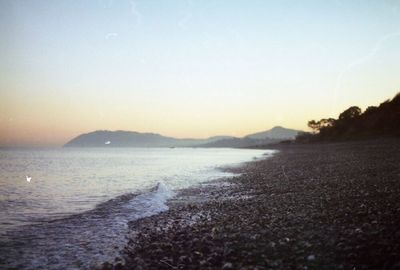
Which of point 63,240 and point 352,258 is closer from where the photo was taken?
point 352,258

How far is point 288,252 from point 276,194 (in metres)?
10.8

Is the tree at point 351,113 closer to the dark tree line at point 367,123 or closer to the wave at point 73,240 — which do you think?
the dark tree line at point 367,123

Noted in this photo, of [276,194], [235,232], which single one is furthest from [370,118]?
[235,232]

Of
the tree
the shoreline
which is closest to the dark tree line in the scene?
the tree

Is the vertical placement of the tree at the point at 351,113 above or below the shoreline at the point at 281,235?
above

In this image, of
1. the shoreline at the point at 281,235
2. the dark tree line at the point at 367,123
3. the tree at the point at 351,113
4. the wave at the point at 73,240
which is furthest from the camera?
the tree at the point at 351,113

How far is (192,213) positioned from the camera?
1628 cm

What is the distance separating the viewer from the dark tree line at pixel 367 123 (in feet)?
275

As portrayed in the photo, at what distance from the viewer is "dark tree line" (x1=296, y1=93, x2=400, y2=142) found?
275 ft

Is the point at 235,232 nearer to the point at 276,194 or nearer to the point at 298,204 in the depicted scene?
the point at 298,204

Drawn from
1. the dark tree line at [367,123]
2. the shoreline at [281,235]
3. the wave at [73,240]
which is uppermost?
the dark tree line at [367,123]

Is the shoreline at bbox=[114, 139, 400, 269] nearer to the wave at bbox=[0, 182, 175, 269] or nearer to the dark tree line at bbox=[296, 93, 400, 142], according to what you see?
the wave at bbox=[0, 182, 175, 269]

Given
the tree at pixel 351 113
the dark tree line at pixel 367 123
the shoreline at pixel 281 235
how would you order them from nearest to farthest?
the shoreline at pixel 281 235 → the dark tree line at pixel 367 123 → the tree at pixel 351 113

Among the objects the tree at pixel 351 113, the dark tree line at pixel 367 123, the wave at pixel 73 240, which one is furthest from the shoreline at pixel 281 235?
the tree at pixel 351 113
